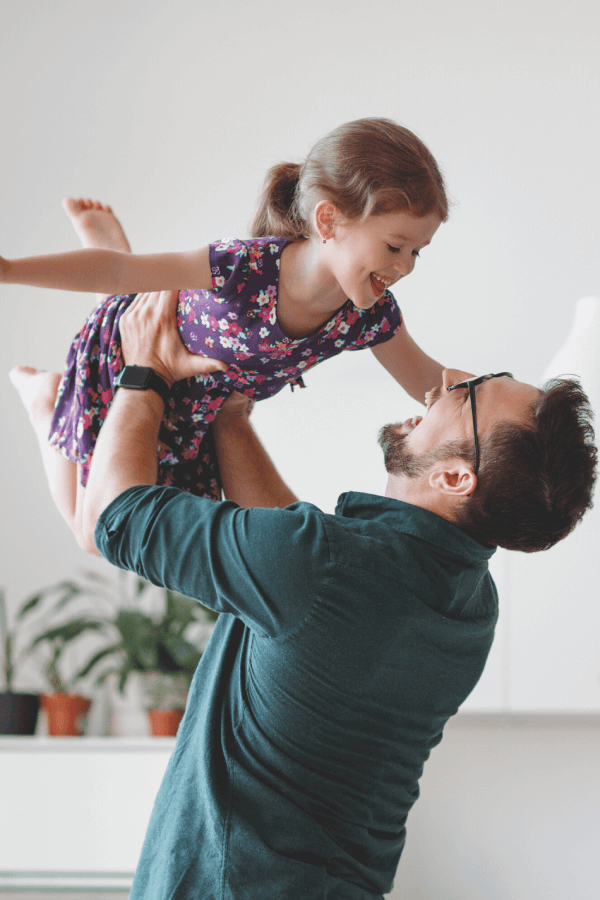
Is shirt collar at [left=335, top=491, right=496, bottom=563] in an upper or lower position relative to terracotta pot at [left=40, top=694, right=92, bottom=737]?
upper

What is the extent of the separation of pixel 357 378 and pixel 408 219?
4.76 feet

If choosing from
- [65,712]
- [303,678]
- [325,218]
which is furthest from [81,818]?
[325,218]

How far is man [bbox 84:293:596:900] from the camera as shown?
109 centimetres

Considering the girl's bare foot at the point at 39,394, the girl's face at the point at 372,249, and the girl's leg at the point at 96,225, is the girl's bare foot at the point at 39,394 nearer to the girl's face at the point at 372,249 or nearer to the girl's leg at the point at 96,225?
the girl's leg at the point at 96,225

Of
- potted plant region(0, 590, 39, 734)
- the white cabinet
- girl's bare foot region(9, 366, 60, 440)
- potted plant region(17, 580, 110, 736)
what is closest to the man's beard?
girl's bare foot region(9, 366, 60, 440)

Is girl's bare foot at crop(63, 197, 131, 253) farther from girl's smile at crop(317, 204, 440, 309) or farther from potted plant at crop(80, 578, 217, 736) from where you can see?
potted plant at crop(80, 578, 217, 736)

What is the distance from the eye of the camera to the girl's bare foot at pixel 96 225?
1.54 meters

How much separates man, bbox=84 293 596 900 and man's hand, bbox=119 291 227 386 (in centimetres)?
8

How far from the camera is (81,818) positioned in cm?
228

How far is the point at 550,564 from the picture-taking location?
2.29 meters

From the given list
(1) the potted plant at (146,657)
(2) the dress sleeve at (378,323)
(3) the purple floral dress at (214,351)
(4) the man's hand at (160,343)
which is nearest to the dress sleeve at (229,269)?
(3) the purple floral dress at (214,351)

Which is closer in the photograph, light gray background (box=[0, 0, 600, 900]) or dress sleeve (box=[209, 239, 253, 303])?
dress sleeve (box=[209, 239, 253, 303])

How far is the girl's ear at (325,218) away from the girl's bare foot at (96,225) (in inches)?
15.9

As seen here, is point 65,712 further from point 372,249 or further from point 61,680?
point 372,249
